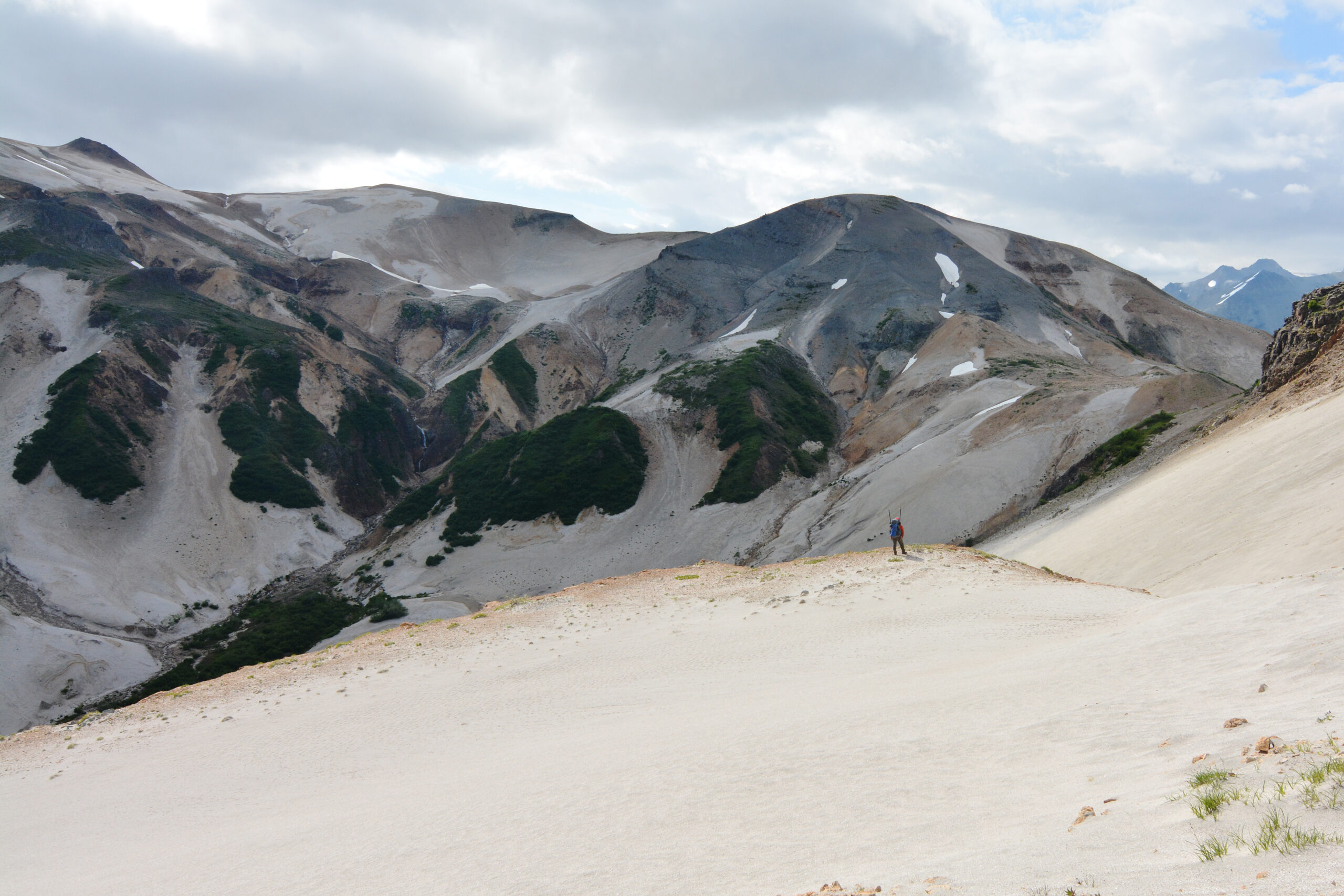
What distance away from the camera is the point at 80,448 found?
54.5 meters

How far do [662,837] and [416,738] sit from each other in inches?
307

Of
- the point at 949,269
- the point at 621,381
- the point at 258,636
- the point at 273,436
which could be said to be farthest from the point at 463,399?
the point at 949,269

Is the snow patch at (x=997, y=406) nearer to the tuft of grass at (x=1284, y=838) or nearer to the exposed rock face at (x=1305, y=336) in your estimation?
the exposed rock face at (x=1305, y=336)

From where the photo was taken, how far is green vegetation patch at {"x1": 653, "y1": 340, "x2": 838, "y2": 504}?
5475 centimetres

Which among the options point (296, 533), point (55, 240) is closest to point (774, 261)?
point (296, 533)

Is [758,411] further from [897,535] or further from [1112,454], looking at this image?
[897,535]

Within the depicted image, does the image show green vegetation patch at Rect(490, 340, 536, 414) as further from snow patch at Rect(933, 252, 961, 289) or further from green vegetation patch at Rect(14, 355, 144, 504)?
snow patch at Rect(933, 252, 961, 289)

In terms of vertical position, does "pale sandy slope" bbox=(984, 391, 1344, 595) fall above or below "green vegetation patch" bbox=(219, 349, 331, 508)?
below

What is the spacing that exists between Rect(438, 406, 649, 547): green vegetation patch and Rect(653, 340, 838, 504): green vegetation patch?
268 inches

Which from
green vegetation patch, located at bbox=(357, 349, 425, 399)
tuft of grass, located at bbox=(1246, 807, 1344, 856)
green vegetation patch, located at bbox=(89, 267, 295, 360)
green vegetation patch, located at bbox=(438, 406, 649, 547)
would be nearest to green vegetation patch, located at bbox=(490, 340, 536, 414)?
green vegetation patch, located at bbox=(357, 349, 425, 399)

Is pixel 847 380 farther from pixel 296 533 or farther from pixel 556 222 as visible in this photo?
pixel 556 222

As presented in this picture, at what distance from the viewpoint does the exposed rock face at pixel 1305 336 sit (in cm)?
2823

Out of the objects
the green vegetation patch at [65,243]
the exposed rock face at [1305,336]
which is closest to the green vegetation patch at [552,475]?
the exposed rock face at [1305,336]

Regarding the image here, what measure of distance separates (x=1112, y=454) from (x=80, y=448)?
6735cm
